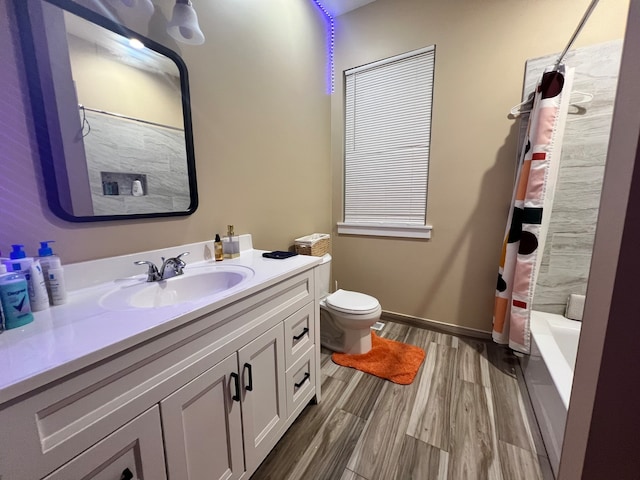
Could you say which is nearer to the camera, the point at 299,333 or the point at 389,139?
the point at 299,333

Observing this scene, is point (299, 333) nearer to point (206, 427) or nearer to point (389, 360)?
point (206, 427)

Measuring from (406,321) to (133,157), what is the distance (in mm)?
2262

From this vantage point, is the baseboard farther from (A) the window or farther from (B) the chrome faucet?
(B) the chrome faucet

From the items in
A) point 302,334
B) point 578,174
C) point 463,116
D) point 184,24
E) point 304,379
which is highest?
point 184,24

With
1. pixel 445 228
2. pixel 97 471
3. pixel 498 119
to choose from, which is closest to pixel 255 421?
pixel 97 471

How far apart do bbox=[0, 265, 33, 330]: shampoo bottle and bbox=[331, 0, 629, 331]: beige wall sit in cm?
211

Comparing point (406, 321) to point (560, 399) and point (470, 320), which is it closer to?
point (470, 320)

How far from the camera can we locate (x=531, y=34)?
1646 mm

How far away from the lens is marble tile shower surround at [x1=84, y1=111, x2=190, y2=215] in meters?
0.97

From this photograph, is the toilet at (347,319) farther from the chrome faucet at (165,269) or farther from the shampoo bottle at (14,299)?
the shampoo bottle at (14,299)

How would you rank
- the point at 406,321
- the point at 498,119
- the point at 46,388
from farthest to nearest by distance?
the point at 406,321, the point at 498,119, the point at 46,388

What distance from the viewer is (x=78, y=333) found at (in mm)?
615

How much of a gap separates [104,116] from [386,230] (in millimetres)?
1955

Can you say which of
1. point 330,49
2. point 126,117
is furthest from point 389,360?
point 330,49
